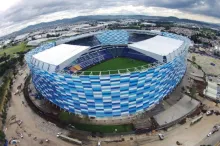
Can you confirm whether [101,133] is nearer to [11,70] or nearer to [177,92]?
[177,92]

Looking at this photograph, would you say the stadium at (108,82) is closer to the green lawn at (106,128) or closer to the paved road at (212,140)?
the green lawn at (106,128)

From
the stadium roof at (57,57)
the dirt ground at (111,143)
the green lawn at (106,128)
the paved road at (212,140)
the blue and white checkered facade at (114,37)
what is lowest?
the paved road at (212,140)

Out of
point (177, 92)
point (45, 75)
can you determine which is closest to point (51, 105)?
point (45, 75)

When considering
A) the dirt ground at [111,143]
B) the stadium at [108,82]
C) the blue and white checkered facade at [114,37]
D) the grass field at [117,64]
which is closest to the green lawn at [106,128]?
the dirt ground at [111,143]

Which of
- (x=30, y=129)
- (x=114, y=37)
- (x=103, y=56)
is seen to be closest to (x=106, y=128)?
(x=30, y=129)

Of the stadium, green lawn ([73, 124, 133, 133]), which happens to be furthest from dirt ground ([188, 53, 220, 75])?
green lawn ([73, 124, 133, 133])

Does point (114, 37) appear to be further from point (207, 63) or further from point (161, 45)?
point (207, 63)

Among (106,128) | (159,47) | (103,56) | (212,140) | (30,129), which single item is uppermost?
(159,47)
